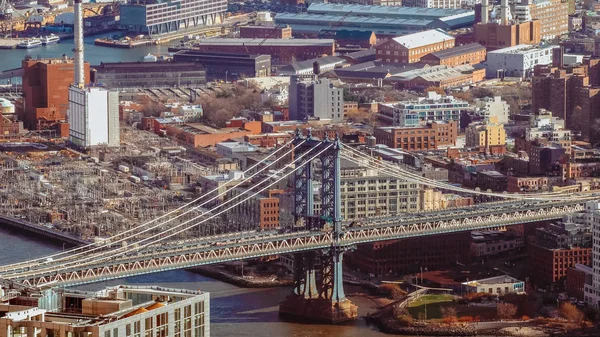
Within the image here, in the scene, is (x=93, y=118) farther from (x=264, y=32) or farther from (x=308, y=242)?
(x=264, y=32)

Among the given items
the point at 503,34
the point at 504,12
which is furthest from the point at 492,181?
the point at 504,12

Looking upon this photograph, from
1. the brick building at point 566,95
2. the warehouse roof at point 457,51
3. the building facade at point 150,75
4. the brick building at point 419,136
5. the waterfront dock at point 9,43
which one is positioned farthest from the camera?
the waterfront dock at point 9,43

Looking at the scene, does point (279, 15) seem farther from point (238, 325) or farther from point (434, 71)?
point (238, 325)

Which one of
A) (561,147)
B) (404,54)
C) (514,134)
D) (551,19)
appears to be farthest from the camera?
(551,19)

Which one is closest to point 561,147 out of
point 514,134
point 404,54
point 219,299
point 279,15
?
point 514,134

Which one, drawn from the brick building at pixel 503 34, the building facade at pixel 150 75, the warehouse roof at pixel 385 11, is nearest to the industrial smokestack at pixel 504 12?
the brick building at pixel 503 34

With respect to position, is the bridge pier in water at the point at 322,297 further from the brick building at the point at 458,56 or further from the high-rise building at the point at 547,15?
the high-rise building at the point at 547,15

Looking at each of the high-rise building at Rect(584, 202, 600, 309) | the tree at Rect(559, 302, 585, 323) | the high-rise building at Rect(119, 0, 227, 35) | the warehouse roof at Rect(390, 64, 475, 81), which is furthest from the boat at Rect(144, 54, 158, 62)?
the tree at Rect(559, 302, 585, 323)
